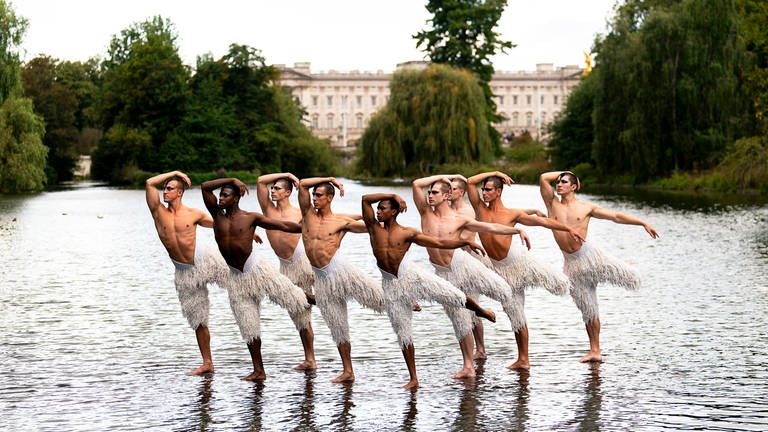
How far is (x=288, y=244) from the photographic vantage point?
13.1 metres

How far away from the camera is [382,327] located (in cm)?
1627

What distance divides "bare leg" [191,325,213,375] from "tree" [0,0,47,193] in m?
55.6

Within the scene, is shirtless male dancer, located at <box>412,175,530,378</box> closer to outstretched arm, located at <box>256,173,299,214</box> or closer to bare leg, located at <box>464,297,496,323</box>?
bare leg, located at <box>464,297,496,323</box>

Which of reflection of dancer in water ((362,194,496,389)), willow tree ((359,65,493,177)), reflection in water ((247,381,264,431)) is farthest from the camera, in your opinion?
willow tree ((359,65,493,177))

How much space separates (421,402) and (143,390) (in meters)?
2.59

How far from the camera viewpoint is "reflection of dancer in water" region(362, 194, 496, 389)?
11438 millimetres

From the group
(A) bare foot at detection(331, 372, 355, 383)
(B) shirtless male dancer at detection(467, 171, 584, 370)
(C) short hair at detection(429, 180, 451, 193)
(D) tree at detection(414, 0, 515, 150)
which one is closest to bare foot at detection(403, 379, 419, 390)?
(A) bare foot at detection(331, 372, 355, 383)

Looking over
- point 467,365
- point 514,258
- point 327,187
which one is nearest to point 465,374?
point 467,365

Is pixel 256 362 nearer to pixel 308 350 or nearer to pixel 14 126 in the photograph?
pixel 308 350

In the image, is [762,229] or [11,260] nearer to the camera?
[11,260]

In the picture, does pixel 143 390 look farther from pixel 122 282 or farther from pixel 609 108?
pixel 609 108

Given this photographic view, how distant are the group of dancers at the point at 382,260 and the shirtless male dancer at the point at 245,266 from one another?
12 millimetres

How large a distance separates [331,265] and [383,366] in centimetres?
173

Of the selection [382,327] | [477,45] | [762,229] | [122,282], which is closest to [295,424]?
[382,327]
